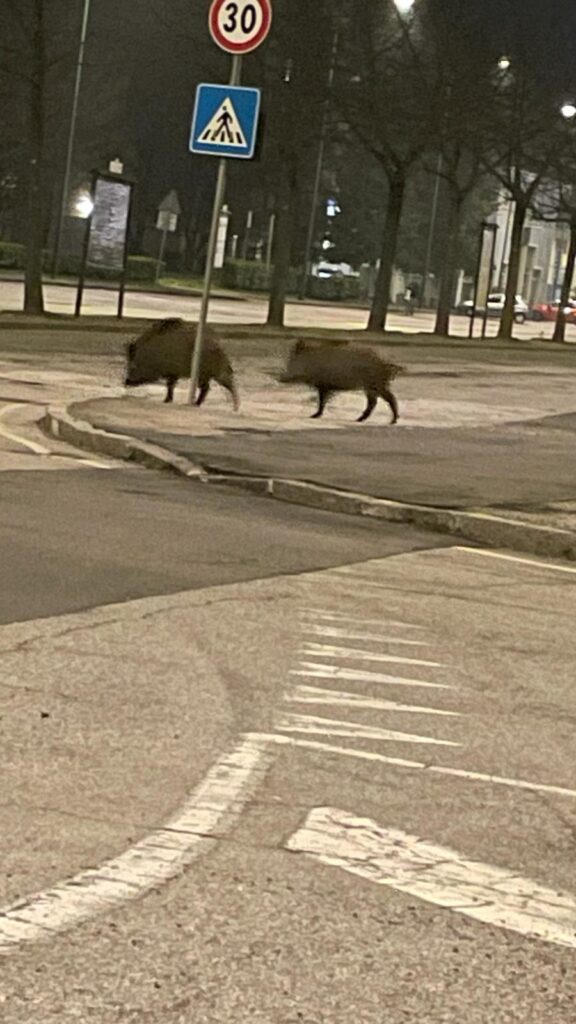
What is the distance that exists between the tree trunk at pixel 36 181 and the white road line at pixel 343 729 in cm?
2998

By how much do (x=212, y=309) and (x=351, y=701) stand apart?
159ft

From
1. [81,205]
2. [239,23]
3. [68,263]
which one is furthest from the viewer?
[81,205]

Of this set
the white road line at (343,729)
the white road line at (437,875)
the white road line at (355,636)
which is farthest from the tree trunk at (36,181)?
the white road line at (437,875)

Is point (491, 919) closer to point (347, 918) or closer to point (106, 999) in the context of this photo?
point (347, 918)

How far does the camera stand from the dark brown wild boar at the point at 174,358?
18594 mm

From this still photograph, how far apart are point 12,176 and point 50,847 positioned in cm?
7125

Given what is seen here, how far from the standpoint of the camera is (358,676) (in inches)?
286

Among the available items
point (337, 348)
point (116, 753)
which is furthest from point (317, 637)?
point (337, 348)

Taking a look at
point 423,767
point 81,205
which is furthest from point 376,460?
point 81,205

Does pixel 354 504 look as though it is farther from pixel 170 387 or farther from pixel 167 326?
pixel 167 326

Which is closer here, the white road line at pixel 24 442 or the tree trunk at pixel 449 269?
the white road line at pixel 24 442

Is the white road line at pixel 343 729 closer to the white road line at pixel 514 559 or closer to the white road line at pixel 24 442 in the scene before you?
the white road line at pixel 514 559

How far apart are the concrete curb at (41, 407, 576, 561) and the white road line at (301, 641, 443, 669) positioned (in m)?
3.63

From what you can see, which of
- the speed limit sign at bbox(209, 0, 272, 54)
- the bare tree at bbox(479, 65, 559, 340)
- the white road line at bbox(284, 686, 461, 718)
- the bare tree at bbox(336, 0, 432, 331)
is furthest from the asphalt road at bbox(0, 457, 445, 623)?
the bare tree at bbox(479, 65, 559, 340)
